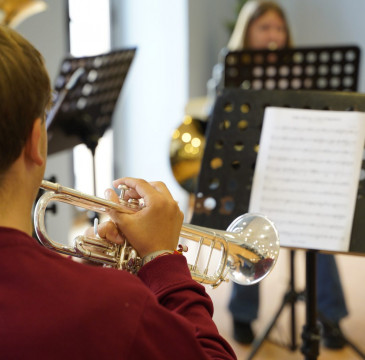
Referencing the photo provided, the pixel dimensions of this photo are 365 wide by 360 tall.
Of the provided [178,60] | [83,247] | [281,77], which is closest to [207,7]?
[178,60]

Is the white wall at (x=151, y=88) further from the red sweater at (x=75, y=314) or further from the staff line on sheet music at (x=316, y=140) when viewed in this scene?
the red sweater at (x=75, y=314)

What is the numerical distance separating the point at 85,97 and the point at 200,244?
102 centimetres

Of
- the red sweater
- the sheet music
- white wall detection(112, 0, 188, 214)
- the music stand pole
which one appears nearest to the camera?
the red sweater

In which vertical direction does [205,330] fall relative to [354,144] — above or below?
below

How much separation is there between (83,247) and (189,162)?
3.49 feet

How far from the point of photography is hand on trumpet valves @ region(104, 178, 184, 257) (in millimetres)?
809

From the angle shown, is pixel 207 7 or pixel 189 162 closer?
pixel 189 162

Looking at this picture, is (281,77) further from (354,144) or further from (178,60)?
(178,60)

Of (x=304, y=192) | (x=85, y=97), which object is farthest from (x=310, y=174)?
(x=85, y=97)

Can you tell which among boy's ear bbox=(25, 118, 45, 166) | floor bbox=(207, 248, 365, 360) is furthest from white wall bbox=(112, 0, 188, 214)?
boy's ear bbox=(25, 118, 45, 166)

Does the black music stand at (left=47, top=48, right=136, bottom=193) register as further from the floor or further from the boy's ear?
the boy's ear

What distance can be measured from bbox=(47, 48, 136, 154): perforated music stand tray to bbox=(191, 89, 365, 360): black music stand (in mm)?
650

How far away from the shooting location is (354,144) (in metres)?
1.25

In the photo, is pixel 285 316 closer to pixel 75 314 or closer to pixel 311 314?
pixel 311 314
